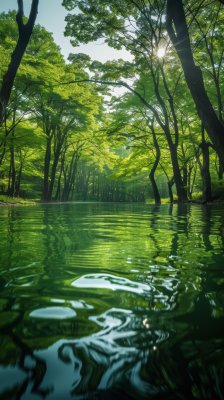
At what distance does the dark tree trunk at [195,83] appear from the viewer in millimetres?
4695

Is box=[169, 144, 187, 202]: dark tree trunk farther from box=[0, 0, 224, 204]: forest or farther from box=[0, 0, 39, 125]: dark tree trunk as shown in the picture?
box=[0, 0, 39, 125]: dark tree trunk

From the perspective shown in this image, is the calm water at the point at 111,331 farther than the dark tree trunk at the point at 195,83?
No

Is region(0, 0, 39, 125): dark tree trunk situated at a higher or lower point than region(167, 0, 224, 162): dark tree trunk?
higher

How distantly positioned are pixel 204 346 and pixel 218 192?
16.0 m

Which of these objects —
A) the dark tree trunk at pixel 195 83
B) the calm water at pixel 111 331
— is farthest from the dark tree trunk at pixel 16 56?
the calm water at pixel 111 331

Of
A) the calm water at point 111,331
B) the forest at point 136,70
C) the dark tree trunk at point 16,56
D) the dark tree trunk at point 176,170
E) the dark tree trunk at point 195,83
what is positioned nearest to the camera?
the calm water at point 111,331

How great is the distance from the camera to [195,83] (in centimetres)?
490

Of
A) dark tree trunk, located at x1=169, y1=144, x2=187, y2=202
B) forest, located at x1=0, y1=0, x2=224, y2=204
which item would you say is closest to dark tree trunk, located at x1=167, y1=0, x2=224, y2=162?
forest, located at x1=0, y1=0, x2=224, y2=204

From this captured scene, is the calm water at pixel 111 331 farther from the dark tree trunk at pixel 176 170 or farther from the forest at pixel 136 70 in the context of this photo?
the dark tree trunk at pixel 176 170

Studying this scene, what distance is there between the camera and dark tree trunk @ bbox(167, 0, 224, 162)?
4.70 metres

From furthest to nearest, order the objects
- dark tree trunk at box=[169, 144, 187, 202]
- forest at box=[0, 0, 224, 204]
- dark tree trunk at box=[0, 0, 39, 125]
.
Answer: dark tree trunk at box=[169, 144, 187, 202] → dark tree trunk at box=[0, 0, 39, 125] → forest at box=[0, 0, 224, 204]

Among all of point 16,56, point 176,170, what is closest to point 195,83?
point 16,56

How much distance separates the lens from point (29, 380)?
71cm

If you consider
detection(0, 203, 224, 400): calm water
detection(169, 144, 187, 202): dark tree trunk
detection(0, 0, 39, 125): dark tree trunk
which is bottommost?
detection(0, 203, 224, 400): calm water
